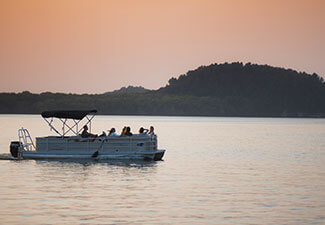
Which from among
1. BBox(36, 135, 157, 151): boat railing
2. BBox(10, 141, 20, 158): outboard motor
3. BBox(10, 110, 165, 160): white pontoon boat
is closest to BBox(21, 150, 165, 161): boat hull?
BBox(10, 110, 165, 160): white pontoon boat

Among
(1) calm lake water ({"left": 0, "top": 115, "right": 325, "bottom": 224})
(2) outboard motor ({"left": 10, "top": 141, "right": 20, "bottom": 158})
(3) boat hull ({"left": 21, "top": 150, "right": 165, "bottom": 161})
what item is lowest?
(1) calm lake water ({"left": 0, "top": 115, "right": 325, "bottom": 224})

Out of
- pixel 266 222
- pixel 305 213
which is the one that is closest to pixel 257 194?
pixel 305 213

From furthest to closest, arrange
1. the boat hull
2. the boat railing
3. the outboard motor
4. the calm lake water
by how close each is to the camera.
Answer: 1. the outboard motor
2. the boat hull
3. the boat railing
4. the calm lake water

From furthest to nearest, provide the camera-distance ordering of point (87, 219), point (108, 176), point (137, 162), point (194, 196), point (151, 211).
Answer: point (137, 162)
point (108, 176)
point (194, 196)
point (151, 211)
point (87, 219)

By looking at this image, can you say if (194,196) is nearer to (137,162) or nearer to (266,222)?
(266,222)

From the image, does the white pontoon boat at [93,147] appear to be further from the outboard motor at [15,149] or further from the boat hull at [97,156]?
the outboard motor at [15,149]

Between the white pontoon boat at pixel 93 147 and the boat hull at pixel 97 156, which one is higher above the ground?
the white pontoon boat at pixel 93 147

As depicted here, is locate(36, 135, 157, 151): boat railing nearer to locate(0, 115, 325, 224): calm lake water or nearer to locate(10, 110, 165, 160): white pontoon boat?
locate(10, 110, 165, 160): white pontoon boat

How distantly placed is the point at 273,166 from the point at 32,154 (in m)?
15.7

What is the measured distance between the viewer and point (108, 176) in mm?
32812

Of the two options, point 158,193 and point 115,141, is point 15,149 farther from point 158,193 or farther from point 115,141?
point 158,193

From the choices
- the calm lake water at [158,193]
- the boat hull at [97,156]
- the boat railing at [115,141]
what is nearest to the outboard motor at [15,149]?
the calm lake water at [158,193]

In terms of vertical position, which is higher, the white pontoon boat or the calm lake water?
the white pontoon boat

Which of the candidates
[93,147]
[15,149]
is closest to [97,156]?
[93,147]
